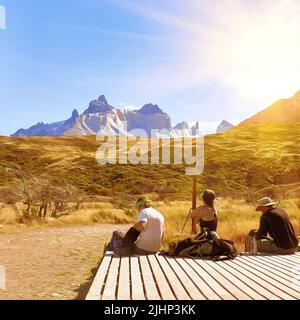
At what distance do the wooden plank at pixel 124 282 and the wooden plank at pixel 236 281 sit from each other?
1.29 meters

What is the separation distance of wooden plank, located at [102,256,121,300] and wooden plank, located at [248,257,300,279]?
2.26m

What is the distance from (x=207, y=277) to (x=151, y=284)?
902mm

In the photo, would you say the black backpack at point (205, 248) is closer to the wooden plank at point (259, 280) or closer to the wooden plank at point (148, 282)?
the wooden plank at point (259, 280)

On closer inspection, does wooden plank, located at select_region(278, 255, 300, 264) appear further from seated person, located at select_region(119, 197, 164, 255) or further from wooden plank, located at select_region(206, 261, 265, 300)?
seated person, located at select_region(119, 197, 164, 255)

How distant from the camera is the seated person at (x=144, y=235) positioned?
8.55 m

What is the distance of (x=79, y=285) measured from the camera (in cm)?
857

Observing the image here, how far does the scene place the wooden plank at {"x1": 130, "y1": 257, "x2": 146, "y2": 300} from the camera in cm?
528

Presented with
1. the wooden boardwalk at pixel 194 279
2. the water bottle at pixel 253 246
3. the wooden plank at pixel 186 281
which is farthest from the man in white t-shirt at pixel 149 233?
the water bottle at pixel 253 246

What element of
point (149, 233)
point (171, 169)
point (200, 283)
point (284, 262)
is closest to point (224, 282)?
point (200, 283)

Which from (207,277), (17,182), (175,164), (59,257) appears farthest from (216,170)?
(207,277)

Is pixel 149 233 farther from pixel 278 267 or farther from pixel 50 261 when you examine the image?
pixel 50 261

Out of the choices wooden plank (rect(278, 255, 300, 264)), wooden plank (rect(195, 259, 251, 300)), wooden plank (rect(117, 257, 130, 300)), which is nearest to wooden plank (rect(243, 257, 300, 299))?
wooden plank (rect(195, 259, 251, 300))

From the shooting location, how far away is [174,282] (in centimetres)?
601

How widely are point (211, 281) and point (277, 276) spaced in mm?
1042
